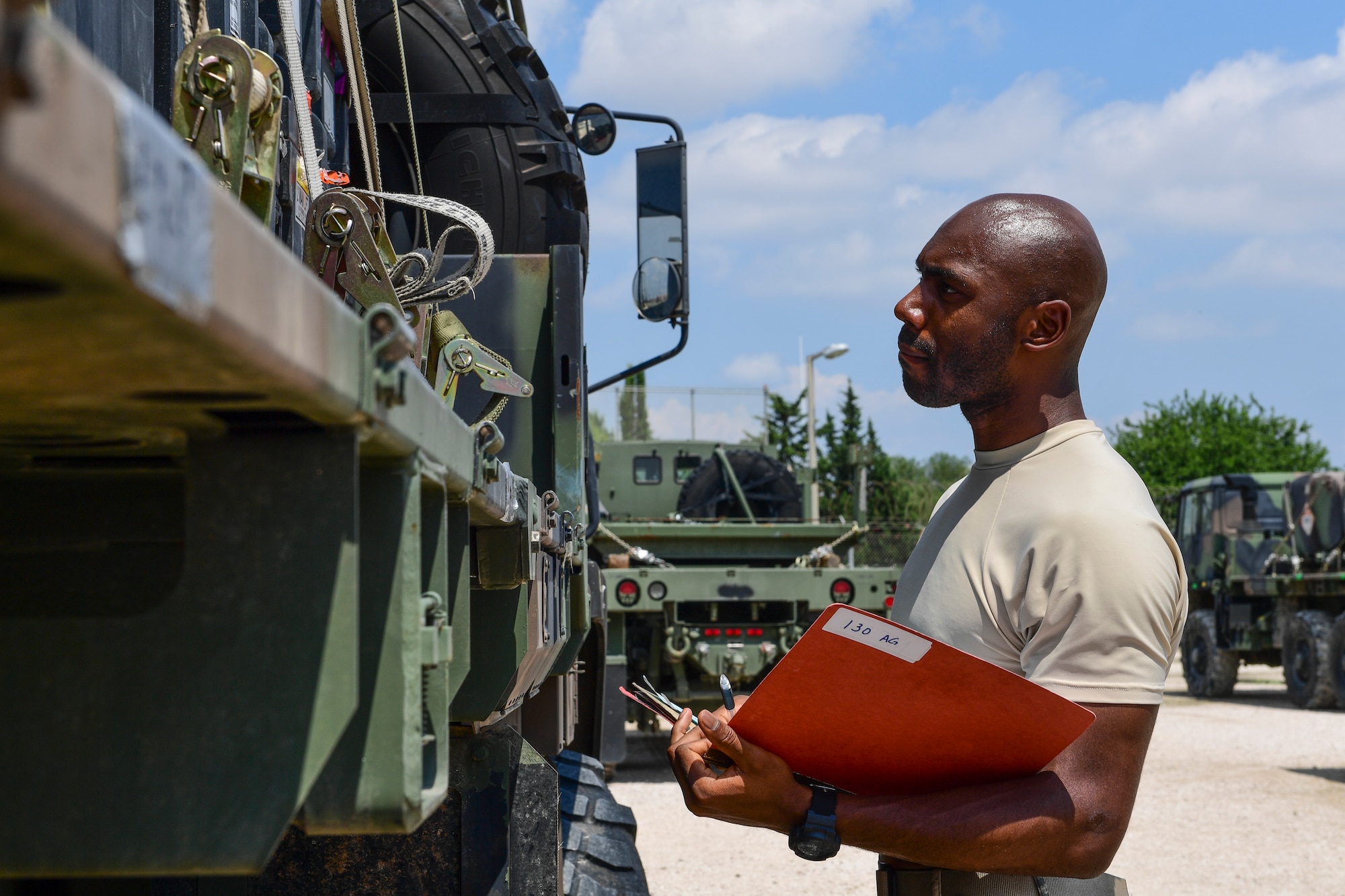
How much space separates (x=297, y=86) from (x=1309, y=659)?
14509 mm

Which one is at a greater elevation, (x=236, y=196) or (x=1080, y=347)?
(x=236, y=196)

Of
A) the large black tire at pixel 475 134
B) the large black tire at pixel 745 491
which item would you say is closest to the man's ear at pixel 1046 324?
the large black tire at pixel 475 134

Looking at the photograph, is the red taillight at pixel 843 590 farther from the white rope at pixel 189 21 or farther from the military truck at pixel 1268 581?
the white rope at pixel 189 21

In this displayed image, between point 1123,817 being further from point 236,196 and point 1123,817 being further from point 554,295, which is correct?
point 554,295

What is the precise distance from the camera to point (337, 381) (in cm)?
92

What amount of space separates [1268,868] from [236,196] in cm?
661

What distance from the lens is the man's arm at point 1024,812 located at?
1.69 metres

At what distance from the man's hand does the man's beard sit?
0.55 metres

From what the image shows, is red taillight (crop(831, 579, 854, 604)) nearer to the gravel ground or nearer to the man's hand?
the gravel ground

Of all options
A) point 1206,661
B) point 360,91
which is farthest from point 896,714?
point 1206,661

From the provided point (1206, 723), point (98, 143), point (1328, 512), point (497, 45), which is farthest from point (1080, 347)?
point (1328, 512)

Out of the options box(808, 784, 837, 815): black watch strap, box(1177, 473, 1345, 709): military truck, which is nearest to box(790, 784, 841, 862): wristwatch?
box(808, 784, 837, 815): black watch strap

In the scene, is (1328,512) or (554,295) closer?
(554,295)

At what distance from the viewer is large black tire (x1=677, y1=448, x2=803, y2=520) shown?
12266mm
